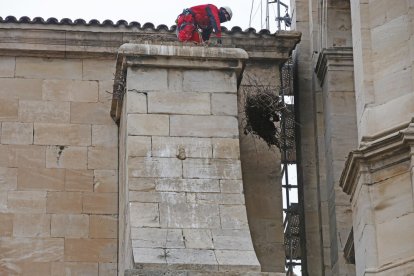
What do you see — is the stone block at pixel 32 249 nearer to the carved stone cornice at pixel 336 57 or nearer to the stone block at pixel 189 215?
the stone block at pixel 189 215

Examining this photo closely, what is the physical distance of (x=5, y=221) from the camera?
21656 mm

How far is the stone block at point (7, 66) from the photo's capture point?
2275cm

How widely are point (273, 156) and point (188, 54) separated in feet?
7.12

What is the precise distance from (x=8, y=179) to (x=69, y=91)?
1478mm

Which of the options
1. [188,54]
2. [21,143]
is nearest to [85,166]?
[21,143]

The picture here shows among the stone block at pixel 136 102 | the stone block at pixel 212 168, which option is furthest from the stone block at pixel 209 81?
the stone block at pixel 212 168

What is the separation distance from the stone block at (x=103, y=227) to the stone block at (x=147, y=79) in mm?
1919

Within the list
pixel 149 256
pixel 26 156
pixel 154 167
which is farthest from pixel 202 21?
pixel 149 256

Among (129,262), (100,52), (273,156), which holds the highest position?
(100,52)

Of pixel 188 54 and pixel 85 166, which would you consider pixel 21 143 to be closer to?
pixel 85 166

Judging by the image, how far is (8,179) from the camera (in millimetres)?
21953

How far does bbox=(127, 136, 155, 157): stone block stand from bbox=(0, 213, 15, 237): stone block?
2178 millimetres

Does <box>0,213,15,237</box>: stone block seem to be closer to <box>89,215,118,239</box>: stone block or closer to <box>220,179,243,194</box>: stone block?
<box>89,215,118,239</box>: stone block

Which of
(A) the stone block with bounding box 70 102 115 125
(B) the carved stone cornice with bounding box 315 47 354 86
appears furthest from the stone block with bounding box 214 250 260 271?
(B) the carved stone cornice with bounding box 315 47 354 86
